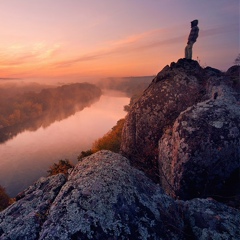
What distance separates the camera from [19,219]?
5.03m

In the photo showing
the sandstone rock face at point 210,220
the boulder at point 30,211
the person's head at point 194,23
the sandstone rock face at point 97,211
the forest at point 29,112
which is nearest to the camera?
the sandstone rock face at point 97,211

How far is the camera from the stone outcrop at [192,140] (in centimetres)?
793

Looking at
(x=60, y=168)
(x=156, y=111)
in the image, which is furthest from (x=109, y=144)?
(x=156, y=111)

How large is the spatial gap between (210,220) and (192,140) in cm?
368

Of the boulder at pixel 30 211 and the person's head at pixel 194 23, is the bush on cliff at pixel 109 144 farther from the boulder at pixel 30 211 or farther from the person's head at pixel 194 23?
the boulder at pixel 30 211

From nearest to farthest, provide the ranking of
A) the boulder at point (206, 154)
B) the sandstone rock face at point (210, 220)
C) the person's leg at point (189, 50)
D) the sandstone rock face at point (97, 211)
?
the sandstone rock face at point (97, 211) < the sandstone rock face at point (210, 220) < the boulder at point (206, 154) < the person's leg at point (189, 50)

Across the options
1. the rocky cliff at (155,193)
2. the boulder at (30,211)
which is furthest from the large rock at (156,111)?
the boulder at (30,211)

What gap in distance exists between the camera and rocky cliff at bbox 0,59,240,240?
461cm

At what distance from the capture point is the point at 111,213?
15.6ft

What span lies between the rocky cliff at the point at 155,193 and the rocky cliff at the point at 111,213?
0.06 ft

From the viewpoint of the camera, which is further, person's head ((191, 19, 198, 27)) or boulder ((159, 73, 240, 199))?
person's head ((191, 19, 198, 27))

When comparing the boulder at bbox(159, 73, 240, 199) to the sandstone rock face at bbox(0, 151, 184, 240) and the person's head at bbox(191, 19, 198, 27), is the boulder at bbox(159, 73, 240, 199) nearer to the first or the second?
the sandstone rock face at bbox(0, 151, 184, 240)

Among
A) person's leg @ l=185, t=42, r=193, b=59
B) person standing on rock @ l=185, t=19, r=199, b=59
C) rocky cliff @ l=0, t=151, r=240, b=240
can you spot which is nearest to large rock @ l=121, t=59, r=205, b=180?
person's leg @ l=185, t=42, r=193, b=59

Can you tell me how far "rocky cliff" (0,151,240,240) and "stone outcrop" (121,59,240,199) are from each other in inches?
87.7
